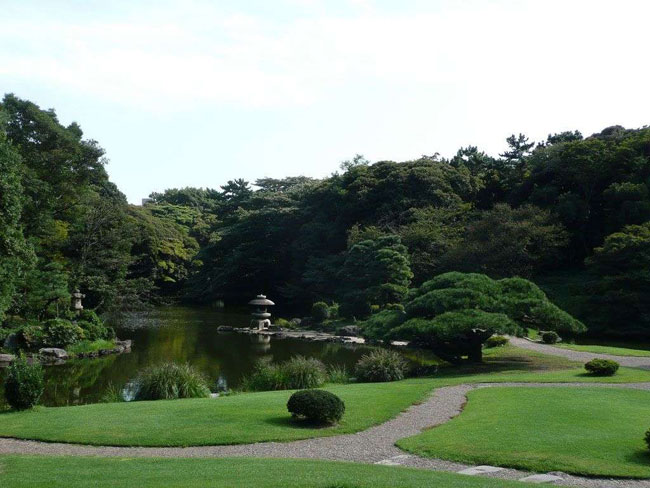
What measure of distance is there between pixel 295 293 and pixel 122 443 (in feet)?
131

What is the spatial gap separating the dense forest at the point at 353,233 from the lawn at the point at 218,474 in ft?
44.7

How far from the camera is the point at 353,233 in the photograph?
4347 centimetres

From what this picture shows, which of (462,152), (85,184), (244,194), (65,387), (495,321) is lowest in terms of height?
(65,387)

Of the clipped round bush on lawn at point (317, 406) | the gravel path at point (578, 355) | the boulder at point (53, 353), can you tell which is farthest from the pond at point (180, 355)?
the clipped round bush on lawn at point (317, 406)

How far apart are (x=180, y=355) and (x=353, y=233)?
19390 mm

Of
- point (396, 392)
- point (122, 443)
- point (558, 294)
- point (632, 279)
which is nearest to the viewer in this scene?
point (122, 443)

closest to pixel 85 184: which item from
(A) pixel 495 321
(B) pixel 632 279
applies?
(A) pixel 495 321

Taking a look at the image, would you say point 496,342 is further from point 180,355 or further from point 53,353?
point 53,353

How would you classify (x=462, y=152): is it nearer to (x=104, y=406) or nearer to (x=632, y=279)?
(x=632, y=279)

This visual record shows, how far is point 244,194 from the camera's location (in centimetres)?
6944

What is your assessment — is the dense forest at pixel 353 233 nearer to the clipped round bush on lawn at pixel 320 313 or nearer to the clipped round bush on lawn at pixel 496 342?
the clipped round bush on lawn at pixel 320 313

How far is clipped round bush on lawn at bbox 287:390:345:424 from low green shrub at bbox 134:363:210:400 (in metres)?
5.82

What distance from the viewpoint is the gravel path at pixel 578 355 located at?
2077 cm

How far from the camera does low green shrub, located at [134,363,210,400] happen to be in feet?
55.0
